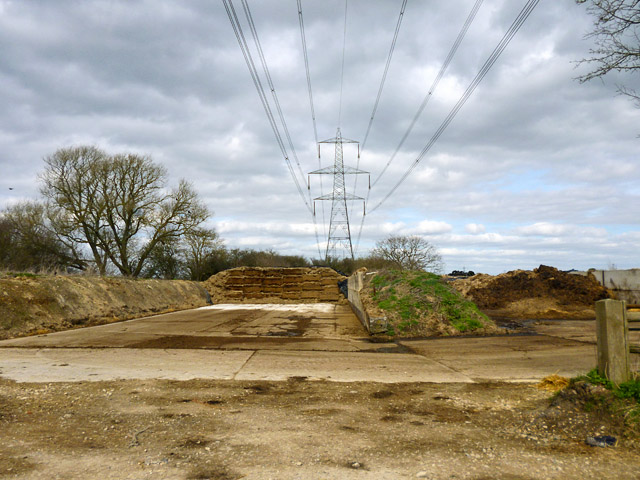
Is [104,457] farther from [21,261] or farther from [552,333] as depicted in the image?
[21,261]

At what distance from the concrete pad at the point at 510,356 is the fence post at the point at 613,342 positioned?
1.97m

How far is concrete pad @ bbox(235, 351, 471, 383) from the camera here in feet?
21.3

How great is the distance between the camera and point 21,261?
3097cm

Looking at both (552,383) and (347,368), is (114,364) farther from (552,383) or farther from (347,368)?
(552,383)

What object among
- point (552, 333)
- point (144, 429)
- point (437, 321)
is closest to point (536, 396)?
point (144, 429)

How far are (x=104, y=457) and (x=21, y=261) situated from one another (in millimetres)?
33667

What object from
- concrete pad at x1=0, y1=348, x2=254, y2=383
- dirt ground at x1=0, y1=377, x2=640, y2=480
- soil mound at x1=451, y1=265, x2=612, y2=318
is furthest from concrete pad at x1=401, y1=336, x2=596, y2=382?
soil mound at x1=451, y1=265, x2=612, y2=318

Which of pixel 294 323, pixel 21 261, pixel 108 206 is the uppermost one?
pixel 108 206

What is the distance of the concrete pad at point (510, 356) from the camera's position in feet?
22.1

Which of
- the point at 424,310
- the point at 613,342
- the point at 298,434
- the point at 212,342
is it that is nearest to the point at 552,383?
the point at 613,342

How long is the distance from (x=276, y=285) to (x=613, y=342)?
2735 centimetres

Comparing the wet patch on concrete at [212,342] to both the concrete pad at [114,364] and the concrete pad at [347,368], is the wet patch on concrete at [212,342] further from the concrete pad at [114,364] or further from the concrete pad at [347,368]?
the concrete pad at [347,368]

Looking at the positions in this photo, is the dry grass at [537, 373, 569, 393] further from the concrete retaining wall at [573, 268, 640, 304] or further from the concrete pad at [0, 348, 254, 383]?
the concrete retaining wall at [573, 268, 640, 304]

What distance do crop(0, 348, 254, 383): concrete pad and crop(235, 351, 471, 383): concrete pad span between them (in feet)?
1.37
